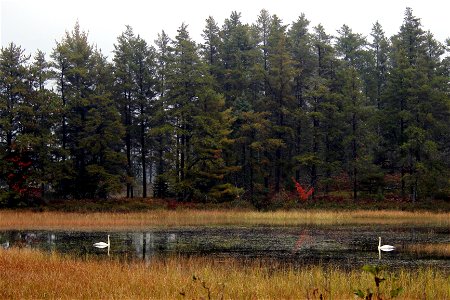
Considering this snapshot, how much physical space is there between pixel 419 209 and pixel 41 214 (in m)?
28.5

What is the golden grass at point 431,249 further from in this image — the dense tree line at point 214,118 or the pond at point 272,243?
the dense tree line at point 214,118

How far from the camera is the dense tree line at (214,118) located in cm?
4631

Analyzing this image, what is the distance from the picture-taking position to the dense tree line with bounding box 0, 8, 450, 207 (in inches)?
1823

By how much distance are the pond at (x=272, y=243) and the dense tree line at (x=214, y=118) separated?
48.0 feet

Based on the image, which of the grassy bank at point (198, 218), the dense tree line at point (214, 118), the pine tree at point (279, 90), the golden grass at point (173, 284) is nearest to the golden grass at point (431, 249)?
the golden grass at point (173, 284)

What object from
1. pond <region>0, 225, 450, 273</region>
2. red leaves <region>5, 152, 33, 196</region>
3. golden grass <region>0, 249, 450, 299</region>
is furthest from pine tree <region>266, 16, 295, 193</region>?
golden grass <region>0, 249, 450, 299</region>

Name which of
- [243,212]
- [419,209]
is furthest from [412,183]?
[243,212]

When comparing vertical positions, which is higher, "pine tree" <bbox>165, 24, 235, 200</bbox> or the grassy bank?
"pine tree" <bbox>165, 24, 235, 200</bbox>

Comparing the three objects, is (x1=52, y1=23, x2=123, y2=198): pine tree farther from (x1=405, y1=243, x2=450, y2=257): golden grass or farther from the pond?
(x1=405, y1=243, x2=450, y2=257): golden grass

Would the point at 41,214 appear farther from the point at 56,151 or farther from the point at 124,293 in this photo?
the point at 124,293

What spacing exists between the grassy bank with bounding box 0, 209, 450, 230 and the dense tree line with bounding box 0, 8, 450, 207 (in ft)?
19.0

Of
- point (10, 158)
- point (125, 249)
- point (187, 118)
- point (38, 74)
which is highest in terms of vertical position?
point (38, 74)

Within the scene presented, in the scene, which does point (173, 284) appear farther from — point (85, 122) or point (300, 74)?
point (300, 74)

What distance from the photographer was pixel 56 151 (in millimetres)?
47312
